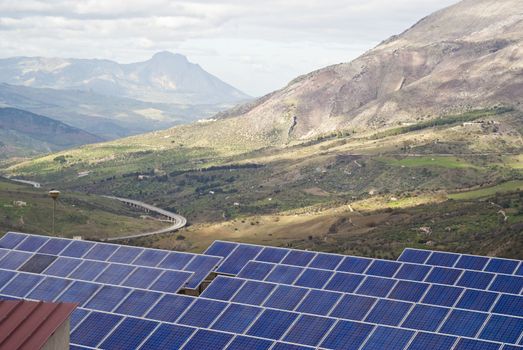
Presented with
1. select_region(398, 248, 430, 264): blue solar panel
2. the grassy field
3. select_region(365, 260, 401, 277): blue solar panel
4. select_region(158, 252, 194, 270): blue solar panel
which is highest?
select_region(158, 252, 194, 270): blue solar panel

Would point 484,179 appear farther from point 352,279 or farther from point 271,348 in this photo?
point 271,348

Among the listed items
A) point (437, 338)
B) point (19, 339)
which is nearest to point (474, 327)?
point (437, 338)

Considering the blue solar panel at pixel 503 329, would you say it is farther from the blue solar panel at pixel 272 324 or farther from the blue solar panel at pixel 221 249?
the blue solar panel at pixel 221 249

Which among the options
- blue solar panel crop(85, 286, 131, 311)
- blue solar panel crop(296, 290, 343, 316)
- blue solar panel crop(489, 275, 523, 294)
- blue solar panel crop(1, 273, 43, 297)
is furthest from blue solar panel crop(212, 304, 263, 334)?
blue solar panel crop(489, 275, 523, 294)

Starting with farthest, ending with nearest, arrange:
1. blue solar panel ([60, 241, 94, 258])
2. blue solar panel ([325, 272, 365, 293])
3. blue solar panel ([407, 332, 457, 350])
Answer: blue solar panel ([60, 241, 94, 258]) → blue solar panel ([325, 272, 365, 293]) → blue solar panel ([407, 332, 457, 350])

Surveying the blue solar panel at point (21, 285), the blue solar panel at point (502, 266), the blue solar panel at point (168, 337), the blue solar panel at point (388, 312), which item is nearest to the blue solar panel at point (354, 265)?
the blue solar panel at point (502, 266)

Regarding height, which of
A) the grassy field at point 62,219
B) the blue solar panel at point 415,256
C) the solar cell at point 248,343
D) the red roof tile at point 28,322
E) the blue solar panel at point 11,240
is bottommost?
the grassy field at point 62,219

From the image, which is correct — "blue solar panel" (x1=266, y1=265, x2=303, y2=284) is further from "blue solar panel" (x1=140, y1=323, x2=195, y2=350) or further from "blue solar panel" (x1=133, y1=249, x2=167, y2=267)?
"blue solar panel" (x1=140, y1=323, x2=195, y2=350)

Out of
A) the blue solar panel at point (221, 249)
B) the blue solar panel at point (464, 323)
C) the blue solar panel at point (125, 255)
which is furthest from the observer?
the blue solar panel at point (221, 249)
